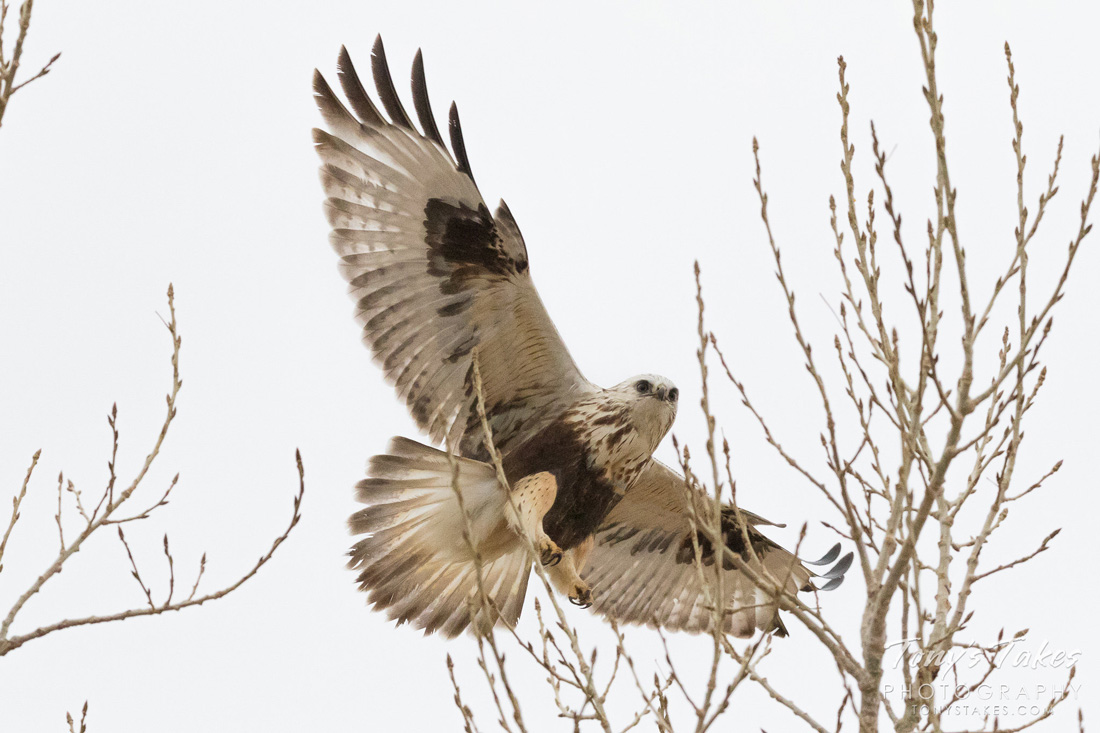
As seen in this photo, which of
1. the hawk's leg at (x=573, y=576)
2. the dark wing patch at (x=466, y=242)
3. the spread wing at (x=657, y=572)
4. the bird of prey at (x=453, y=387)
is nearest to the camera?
the bird of prey at (x=453, y=387)

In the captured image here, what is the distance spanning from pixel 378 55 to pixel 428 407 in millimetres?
1741

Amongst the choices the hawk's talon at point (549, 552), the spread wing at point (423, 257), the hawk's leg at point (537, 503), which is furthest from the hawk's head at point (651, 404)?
the hawk's talon at point (549, 552)

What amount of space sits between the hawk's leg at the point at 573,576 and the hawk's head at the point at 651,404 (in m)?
0.77

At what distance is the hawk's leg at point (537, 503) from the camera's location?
18.3ft

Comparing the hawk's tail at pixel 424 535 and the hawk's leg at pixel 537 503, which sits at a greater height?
the hawk's leg at pixel 537 503

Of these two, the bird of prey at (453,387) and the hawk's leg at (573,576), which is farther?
the hawk's leg at (573,576)

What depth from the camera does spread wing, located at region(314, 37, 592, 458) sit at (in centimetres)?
560

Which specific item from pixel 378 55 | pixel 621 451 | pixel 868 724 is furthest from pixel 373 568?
pixel 868 724

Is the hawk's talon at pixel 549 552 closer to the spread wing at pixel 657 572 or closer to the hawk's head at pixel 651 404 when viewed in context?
the hawk's head at pixel 651 404

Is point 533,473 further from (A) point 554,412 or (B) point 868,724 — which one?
(B) point 868,724

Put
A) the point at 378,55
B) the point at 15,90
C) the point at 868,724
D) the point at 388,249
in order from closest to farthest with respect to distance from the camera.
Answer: the point at 15,90
the point at 868,724
the point at 378,55
the point at 388,249

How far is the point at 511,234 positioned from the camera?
18.7 ft

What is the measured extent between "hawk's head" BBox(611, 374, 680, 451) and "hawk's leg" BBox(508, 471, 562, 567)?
51cm

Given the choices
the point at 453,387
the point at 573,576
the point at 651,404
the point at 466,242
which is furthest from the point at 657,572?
the point at 466,242
